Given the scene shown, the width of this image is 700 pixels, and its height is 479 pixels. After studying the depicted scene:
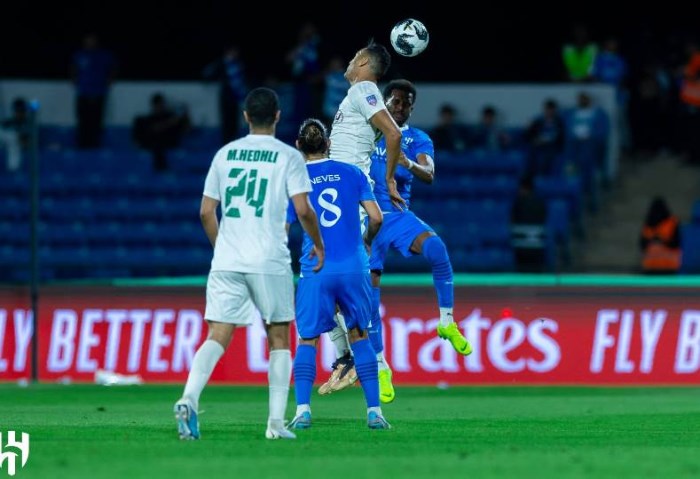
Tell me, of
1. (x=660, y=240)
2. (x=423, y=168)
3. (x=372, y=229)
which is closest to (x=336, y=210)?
(x=372, y=229)

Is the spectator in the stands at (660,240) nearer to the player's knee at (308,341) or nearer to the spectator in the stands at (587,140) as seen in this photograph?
the spectator in the stands at (587,140)

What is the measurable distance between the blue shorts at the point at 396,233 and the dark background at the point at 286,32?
15236 mm

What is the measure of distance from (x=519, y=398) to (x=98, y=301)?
18.7ft

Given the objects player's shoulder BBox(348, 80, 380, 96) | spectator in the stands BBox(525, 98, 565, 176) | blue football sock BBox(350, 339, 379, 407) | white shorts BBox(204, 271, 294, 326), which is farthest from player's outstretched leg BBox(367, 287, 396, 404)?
spectator in the stands BBox(525, 98, 565, 176)

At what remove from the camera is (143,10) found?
30.5 metres

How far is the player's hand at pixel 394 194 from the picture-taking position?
43.8ft

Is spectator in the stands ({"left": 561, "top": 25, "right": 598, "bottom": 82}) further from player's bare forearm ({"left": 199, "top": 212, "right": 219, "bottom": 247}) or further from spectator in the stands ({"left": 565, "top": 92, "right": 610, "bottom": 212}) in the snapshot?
player's bare forearm ({"left": 199, "top": 212, "right": 219, "bottom": 247})

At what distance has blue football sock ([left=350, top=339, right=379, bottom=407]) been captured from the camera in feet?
39.1

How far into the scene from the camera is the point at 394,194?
530 inches

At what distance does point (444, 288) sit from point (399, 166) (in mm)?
1149

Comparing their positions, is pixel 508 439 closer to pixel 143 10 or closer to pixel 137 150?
pixel 137 150

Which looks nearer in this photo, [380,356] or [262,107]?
[262,107]

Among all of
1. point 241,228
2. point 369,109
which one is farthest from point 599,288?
point 241,228

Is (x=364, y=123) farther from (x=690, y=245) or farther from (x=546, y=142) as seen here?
(x=546, y=142)
